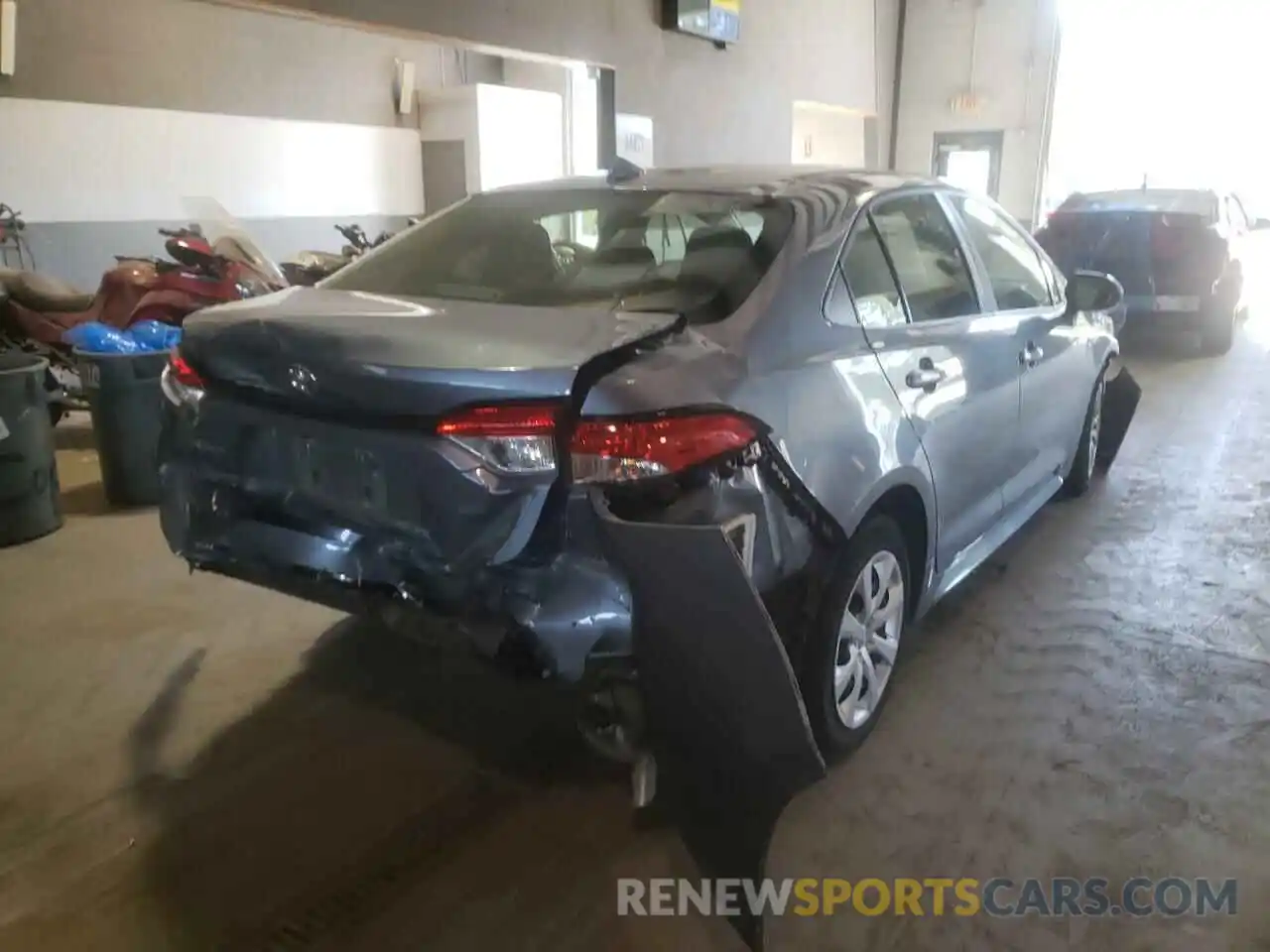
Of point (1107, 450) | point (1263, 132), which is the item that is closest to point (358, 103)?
point (1107, 450)

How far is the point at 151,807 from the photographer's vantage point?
2.34m

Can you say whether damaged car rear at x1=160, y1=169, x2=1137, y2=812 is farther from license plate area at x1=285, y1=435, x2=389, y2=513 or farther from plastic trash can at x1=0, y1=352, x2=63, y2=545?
plastic trash can at x1=0, y1=352, x2=63, y2=545

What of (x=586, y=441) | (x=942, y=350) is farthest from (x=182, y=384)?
(x=942, y=350)

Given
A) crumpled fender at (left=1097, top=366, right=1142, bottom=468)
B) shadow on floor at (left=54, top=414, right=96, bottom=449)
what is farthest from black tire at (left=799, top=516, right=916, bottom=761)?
shadow on floor at (left=54, top=414, right=96, bottom=449)

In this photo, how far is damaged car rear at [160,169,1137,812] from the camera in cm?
186

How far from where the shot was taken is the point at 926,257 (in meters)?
2.87

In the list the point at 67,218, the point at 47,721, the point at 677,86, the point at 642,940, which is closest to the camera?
the point at 642,940

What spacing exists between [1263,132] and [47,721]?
13.5 meters

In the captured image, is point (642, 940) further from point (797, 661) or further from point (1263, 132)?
point (1263, 132)

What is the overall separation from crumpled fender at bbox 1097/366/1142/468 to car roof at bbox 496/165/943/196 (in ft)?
7.65

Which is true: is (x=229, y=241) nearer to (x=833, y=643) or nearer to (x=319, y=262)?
(x=319, y=262)

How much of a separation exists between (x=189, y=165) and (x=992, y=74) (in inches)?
346

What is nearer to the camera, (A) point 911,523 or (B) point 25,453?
(A) point 911,523

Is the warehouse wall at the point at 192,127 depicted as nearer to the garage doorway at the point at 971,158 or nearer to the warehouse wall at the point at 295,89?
the warehouse wall at the point at 295,89
